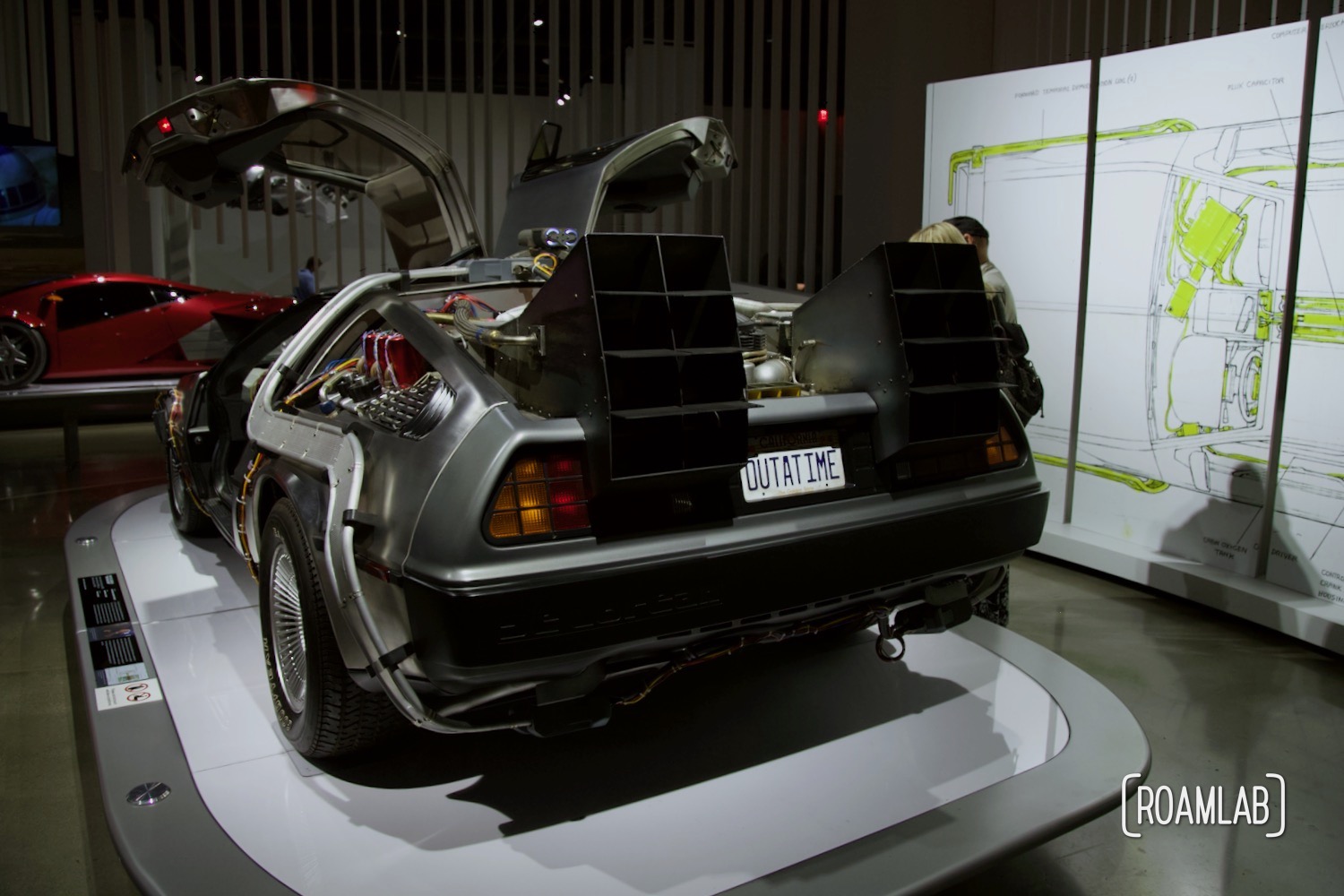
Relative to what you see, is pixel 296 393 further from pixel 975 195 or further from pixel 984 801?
pixel 975 195

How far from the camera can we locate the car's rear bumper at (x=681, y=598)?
170cm

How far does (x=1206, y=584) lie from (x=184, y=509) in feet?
13.5

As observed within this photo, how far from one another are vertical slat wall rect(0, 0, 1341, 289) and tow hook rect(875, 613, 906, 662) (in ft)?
14.0

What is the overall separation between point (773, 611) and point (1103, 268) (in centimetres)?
301

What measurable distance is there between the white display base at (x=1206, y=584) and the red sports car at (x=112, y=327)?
5.82m

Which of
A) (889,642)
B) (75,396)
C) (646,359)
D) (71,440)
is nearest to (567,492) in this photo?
(646,359)

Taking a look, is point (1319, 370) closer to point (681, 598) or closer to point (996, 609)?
point (996, 609)

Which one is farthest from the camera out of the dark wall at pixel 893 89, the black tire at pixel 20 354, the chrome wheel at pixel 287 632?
the dark wall at pixel 893 89

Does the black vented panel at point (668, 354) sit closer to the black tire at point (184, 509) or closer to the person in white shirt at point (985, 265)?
the person in white shirt at point (985, 265)

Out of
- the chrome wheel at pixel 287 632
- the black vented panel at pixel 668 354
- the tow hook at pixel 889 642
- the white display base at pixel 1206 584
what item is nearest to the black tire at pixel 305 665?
the chrome wheel at pixel 287 632

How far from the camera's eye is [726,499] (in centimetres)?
195

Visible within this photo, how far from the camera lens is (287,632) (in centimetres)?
237

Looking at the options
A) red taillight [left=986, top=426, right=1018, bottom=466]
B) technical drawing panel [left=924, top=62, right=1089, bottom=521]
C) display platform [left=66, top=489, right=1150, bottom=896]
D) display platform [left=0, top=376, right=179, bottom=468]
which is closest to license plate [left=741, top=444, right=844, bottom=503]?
red taillight [left=986, top=426, right=1018, bottom=466]

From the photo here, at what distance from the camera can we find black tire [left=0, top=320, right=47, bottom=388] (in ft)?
20.8
